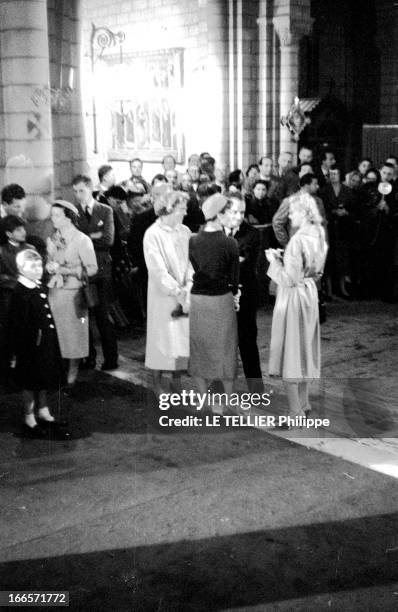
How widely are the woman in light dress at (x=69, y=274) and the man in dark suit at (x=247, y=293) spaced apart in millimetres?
1382

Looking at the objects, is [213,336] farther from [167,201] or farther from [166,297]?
[167,201]

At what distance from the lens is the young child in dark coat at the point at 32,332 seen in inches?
250

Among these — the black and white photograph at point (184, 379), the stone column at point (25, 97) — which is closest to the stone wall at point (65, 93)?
the black and white photograph at point (184, 379)

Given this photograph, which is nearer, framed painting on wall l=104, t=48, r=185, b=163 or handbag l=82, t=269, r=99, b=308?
→ handbag l=82, t=269, r=99, b=308

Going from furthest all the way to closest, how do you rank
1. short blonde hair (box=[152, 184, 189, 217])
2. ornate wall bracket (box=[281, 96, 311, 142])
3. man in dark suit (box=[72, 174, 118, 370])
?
ornate wall bracket (box=[281, 96, 311, 142])
man in dark suit (box=[72, 174, 118, 370])
short blonde hair (box=[152, 184, 189, 217])

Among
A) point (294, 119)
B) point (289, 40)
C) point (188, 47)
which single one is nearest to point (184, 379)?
point (294, 119)

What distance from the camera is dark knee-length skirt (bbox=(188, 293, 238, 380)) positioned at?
6.73m

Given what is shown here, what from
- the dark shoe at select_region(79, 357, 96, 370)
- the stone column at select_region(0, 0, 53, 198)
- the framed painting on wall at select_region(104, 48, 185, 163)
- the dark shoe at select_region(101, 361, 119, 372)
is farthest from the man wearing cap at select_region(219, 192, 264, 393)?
the framed painting on wall at select_region(104, 48, 185, 163)

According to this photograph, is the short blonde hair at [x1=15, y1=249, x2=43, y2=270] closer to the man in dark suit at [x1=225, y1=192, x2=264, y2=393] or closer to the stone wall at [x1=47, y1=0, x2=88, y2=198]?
the man in dark suit at [x1=225, y1=192, x2=264, y2=393]

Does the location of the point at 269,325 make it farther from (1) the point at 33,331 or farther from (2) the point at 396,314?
(1) the point at 33,331

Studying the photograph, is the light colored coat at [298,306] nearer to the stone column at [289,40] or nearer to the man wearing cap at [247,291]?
the man wearing cap at [247,291]

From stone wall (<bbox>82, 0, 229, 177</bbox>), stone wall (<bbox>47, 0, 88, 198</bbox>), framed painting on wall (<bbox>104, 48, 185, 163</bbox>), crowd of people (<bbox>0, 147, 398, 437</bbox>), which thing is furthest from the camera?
framed painting on wall (<bbox>104, 48, 185, 163</bbox>)

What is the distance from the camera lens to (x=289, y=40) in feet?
52.2

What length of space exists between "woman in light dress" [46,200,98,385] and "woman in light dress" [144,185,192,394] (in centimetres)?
→ 75
